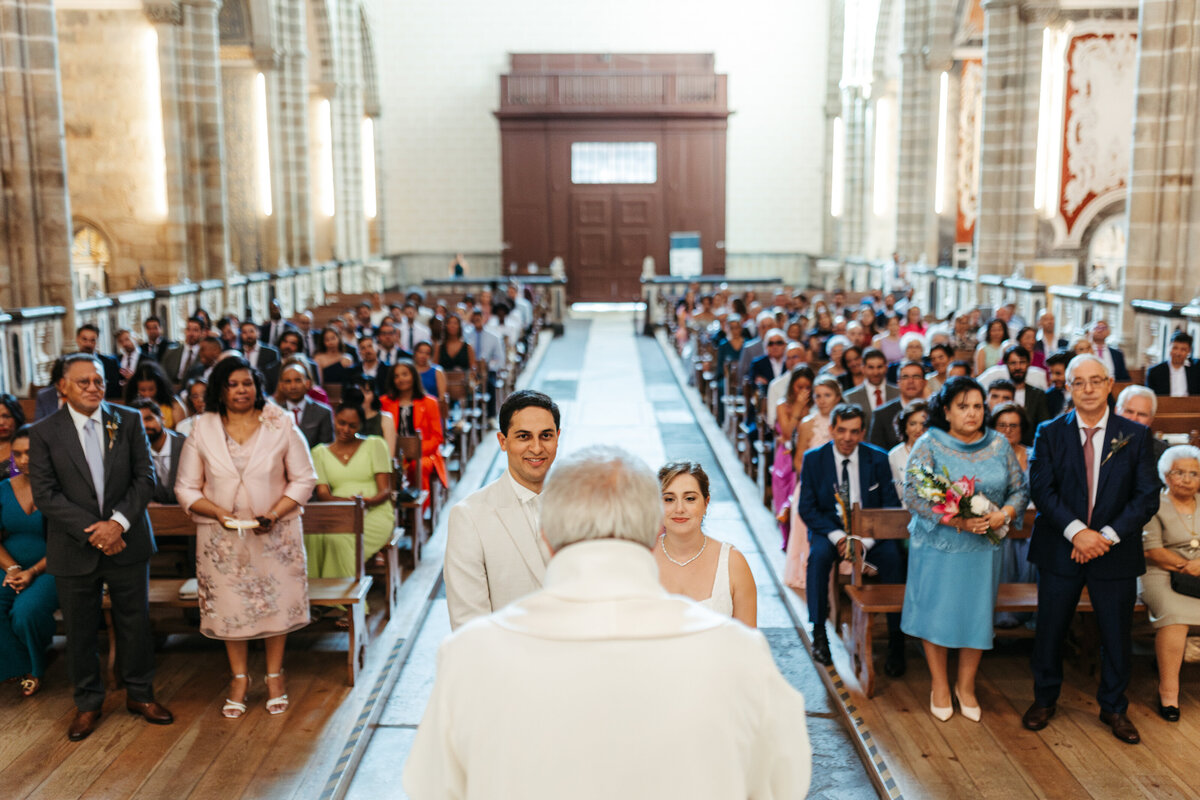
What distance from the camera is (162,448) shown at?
269 inches

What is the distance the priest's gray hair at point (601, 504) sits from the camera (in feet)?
6.56

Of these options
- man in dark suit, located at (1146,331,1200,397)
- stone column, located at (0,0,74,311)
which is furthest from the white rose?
stone column, located at (0,0,74,311)

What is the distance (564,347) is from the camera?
→ 849 inches

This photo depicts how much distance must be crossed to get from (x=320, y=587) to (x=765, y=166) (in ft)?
82.5

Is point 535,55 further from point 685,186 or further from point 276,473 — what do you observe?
point 276,473

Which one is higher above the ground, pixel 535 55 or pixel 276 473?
pixel 535 55

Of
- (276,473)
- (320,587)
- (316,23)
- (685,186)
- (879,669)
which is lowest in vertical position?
(879,669)

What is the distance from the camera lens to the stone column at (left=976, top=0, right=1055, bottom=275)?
15.9 m

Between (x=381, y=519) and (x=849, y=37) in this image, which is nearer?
(x=381, y=519)

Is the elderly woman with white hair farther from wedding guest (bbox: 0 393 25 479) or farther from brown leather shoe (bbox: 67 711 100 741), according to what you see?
wedding guest (bbox: 0 393 25 479)

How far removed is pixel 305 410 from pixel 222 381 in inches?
85.9

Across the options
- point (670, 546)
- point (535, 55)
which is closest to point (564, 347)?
point (535, 55)

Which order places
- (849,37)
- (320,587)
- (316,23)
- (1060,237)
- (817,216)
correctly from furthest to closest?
(817,216) < (849,37) < (316,23) < (1060,237) < (320,587)

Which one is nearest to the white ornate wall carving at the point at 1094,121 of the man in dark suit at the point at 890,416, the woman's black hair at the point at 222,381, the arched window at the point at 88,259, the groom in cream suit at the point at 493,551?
the man in dark suit at the point at 890,416
